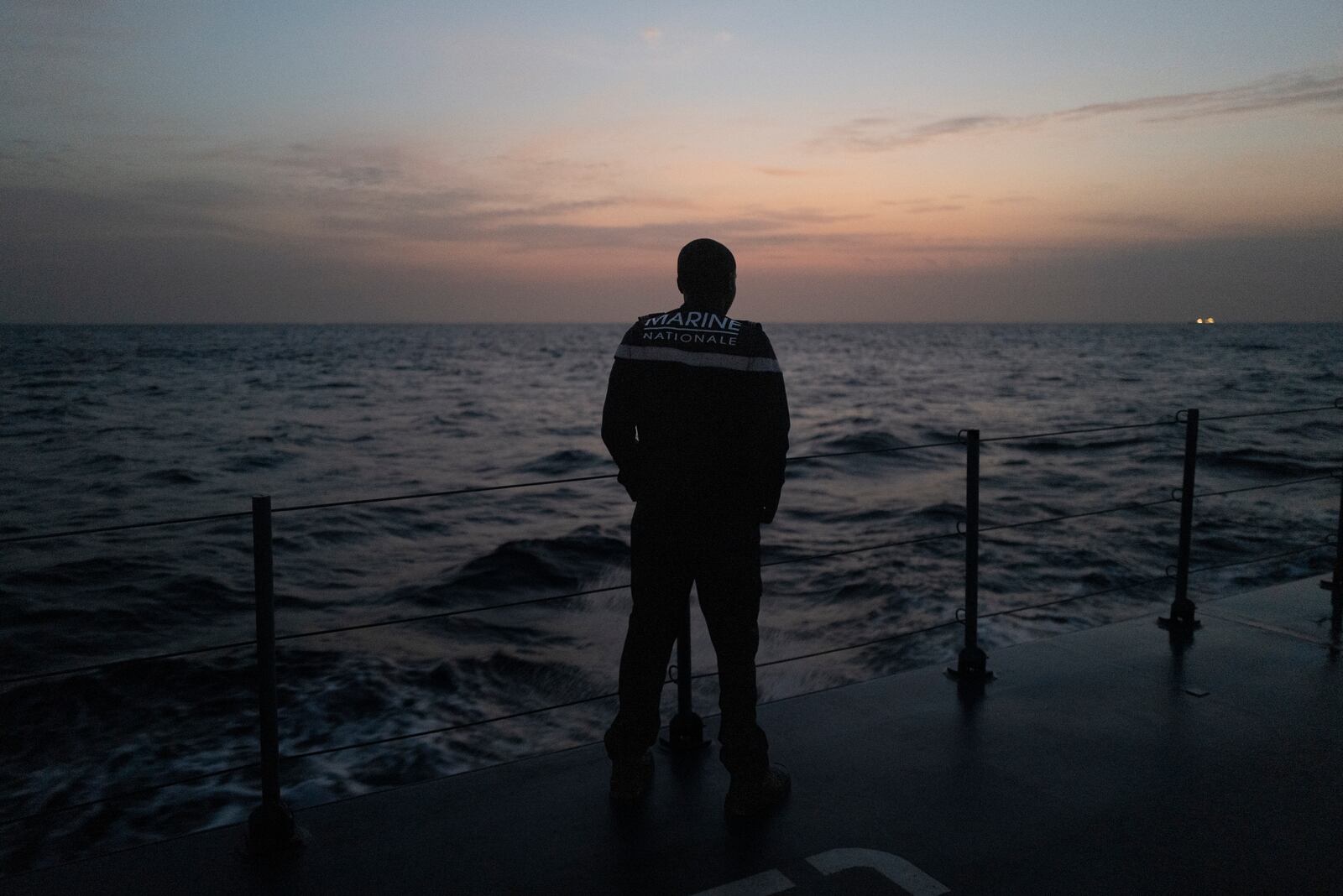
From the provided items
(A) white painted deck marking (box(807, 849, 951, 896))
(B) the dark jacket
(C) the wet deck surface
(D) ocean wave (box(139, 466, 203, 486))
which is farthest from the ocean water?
(B) the dark jacket

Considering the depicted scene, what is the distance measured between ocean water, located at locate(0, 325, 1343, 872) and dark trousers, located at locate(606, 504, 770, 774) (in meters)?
0.62

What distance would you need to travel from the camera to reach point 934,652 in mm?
8258

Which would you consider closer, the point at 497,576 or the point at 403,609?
the point at 403,609

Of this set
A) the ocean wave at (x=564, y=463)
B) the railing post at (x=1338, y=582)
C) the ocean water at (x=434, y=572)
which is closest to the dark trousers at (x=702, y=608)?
the ocean water at (x=434, y=572)

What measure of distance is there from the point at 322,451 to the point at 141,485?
218 inches

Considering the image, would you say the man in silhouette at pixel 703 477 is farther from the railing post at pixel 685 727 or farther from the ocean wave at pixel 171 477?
the ocean wave at pixel 171 477

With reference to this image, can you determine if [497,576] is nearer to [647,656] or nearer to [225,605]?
[225,605]

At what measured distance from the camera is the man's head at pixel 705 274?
2908 millimetres

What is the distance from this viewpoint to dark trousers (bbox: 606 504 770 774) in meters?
2.87

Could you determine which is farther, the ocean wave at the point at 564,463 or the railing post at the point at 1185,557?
the ocean wave at the point at 564,463

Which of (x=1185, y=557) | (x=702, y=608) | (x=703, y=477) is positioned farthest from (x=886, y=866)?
(x=1185, y=557)

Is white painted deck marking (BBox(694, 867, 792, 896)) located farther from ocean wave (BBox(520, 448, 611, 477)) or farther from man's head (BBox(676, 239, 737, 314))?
ocean wave (BBox(520, 448, 611, 477))

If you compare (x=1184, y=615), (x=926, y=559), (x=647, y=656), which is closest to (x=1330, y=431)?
(x=926, y=559)

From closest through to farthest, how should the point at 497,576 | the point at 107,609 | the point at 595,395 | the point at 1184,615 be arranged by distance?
the point at 1184,615 < the point at 107,609 < the point at 497,576 < the point at 595,395
